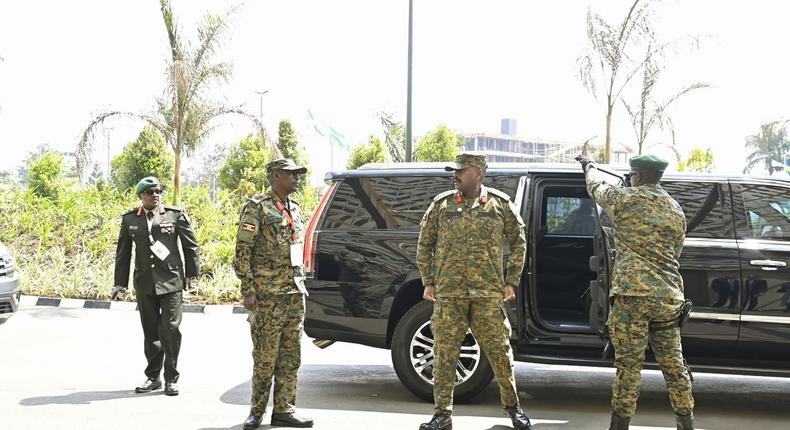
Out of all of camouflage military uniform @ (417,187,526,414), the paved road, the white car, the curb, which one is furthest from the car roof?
the curb

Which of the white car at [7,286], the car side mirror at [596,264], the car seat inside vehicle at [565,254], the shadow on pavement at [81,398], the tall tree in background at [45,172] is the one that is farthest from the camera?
the tall tree in background at [45,172]

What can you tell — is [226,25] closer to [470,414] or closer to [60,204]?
[60,204]

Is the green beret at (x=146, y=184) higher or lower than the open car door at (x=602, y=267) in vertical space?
higher

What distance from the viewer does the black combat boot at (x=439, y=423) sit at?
582 centimetres

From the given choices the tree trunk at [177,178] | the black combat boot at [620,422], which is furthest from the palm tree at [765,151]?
the black combat boot at [620,422]

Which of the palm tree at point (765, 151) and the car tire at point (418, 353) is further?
the palm tree at point (765, 151)

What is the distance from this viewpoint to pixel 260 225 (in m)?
5.99

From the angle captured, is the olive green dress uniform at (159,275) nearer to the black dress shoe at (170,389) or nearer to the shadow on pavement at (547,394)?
the black dress shoe at (170,389)

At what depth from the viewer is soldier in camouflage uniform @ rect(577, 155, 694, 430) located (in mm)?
5605

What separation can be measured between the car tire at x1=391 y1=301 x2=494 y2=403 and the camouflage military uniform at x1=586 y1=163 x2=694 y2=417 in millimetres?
1406

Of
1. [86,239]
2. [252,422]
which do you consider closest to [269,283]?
[252,422]

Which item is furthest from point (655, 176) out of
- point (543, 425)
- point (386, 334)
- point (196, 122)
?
point (196, 122)

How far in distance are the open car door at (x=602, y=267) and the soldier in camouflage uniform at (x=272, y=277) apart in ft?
6.69

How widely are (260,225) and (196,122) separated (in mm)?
12388
